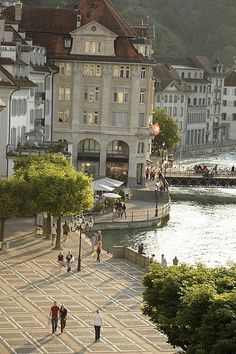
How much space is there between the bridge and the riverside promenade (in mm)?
51391

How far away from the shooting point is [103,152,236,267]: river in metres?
84.1

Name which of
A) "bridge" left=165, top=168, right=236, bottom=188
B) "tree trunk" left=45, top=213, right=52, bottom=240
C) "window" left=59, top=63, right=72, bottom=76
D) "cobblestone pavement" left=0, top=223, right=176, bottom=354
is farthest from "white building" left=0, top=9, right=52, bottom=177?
"cobblestone pavement" left=0, top=223, right=176, bottom=354

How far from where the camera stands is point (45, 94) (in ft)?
381

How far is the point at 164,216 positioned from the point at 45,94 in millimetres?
20033

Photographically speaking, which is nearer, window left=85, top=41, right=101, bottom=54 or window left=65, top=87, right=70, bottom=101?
window left=85, top=41, right=101, bottom=54

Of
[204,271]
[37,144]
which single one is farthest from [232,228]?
[204,271]

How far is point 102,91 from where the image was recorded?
4673 inches

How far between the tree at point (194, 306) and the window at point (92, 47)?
71.9 metres

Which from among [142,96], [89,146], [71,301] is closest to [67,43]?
[142,96]

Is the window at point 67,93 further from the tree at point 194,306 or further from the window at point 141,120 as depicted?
the tree at point 194,306

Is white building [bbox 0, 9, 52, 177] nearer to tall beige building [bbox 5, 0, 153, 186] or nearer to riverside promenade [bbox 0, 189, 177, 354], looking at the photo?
tall beige building [bbox 5, 0, 153, 186]

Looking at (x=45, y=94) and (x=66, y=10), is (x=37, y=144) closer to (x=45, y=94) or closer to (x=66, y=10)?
(x=45, y=94)

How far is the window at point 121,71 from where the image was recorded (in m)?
118

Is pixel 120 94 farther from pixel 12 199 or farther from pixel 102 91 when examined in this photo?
pixel 12 199
